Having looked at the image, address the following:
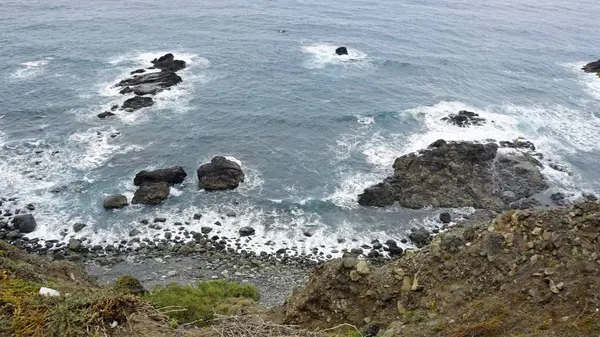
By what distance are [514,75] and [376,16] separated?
36917 mm

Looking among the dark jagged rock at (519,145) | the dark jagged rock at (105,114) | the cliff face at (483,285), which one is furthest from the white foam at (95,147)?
the dark jagged rock at (519,145)

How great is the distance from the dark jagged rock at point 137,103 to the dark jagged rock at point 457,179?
28788mm

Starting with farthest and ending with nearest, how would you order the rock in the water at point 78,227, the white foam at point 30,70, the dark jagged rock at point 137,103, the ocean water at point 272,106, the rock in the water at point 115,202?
the white foam at point 30,70 → the dark jagged rock at point 137,103 → the ocean water at point 272,106 → the rock in the water at point 115,202 → the rock in the water at point 78,227

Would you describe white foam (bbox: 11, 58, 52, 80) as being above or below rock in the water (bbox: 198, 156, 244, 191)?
above

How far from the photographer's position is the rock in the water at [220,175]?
135ft

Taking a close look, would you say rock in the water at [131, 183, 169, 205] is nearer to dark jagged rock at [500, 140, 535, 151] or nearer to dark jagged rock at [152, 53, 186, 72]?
dark jagged rock at [152, 53, 186, 72]

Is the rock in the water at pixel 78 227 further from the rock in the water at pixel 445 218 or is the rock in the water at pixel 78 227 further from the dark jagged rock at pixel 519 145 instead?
the dark jagged rock at pixel 519 145

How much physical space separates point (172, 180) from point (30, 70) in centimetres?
3572

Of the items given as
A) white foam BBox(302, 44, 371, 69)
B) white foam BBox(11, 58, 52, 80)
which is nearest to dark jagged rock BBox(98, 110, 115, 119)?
white foam BBox(11, 58, 52, 80)

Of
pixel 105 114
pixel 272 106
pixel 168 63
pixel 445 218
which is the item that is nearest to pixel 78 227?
pixel 105 114

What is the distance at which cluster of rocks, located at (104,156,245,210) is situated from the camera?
1537 inches

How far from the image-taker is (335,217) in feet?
128

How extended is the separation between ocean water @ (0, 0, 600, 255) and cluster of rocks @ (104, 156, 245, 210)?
79cm

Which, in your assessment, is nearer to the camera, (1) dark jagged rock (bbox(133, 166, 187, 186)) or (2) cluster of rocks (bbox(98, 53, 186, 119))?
(1) dark jagged rock (bbox(133, 166, 187, 186))
